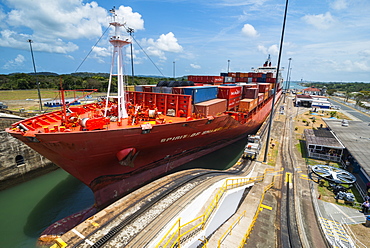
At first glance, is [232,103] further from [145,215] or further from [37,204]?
[37,204]

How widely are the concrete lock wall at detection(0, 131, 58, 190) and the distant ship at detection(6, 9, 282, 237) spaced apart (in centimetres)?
645

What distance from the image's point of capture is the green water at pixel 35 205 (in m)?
11.6

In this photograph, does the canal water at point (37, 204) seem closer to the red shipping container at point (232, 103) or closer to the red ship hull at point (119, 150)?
the red ship hull at point (119, 150)

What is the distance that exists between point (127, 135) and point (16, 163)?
49.1 feet

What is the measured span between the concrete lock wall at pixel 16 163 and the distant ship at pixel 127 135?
21.2 feet

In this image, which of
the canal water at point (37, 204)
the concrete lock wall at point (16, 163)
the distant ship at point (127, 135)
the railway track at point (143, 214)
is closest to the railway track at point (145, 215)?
the railway track at point (143, 214)

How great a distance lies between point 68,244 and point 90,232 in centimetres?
97

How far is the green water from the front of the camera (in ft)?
38.1

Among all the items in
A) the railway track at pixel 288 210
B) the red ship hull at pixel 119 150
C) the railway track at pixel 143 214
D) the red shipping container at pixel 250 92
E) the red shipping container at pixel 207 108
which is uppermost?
the red shipping container at pixel 250 92

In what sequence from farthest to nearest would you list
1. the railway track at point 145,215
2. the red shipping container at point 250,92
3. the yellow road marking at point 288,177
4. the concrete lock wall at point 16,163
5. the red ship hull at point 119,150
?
the red shipping container at point 250,92 < the concrete lock wall at point 16,163 < the yellow road marking at point 288,177 < the red ship hull at point 119,150 < the railway track at point 145,215

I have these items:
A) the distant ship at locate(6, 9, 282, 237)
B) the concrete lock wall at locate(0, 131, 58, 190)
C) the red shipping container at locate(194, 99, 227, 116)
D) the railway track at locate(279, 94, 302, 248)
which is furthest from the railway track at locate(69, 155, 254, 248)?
the concrete lock wall at locate(0, 131, 58, 190)

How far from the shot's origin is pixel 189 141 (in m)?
17.5

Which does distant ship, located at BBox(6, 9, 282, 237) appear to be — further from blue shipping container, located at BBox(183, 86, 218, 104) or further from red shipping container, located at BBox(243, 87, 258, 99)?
red shipping container, located at BBox(243, 87, 258, 99)

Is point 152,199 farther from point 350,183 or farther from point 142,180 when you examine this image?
point 350,183
